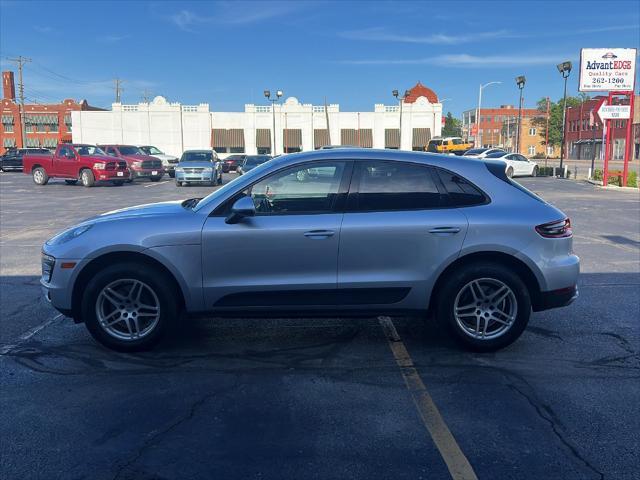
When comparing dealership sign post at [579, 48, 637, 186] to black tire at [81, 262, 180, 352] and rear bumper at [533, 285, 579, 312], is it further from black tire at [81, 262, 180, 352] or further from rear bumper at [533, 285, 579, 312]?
black tire at [81, 262, 180, 352]

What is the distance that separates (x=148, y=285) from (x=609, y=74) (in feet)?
98.7

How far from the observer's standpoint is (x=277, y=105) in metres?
67.6

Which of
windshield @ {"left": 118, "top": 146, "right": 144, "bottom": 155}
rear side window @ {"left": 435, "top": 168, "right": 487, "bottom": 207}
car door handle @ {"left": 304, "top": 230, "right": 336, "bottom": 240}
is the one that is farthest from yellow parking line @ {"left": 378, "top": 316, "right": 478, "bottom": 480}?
windshield @ {"left": 118, "top": 146, "right": 144, "bottom": 155}

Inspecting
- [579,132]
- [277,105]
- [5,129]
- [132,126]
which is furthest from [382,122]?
[5,129]

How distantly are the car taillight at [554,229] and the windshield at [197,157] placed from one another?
2488cm

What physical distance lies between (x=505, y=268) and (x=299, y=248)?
1773 mm

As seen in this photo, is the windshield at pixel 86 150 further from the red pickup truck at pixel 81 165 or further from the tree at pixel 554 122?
the tree at pixel 554 122

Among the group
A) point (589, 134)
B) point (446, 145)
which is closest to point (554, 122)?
point (589, 134)

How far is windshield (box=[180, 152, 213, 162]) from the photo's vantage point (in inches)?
1115

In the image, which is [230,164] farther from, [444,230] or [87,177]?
[444,230]

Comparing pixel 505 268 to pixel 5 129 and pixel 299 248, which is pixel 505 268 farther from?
pixel 5 129

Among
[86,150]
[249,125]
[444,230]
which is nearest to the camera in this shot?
[444,230]

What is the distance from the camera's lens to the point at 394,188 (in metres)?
4.89

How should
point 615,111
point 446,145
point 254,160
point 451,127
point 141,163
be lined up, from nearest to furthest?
point 615,111 → point 141,163 → point 254,160 → point 446,145 → point 451,127
